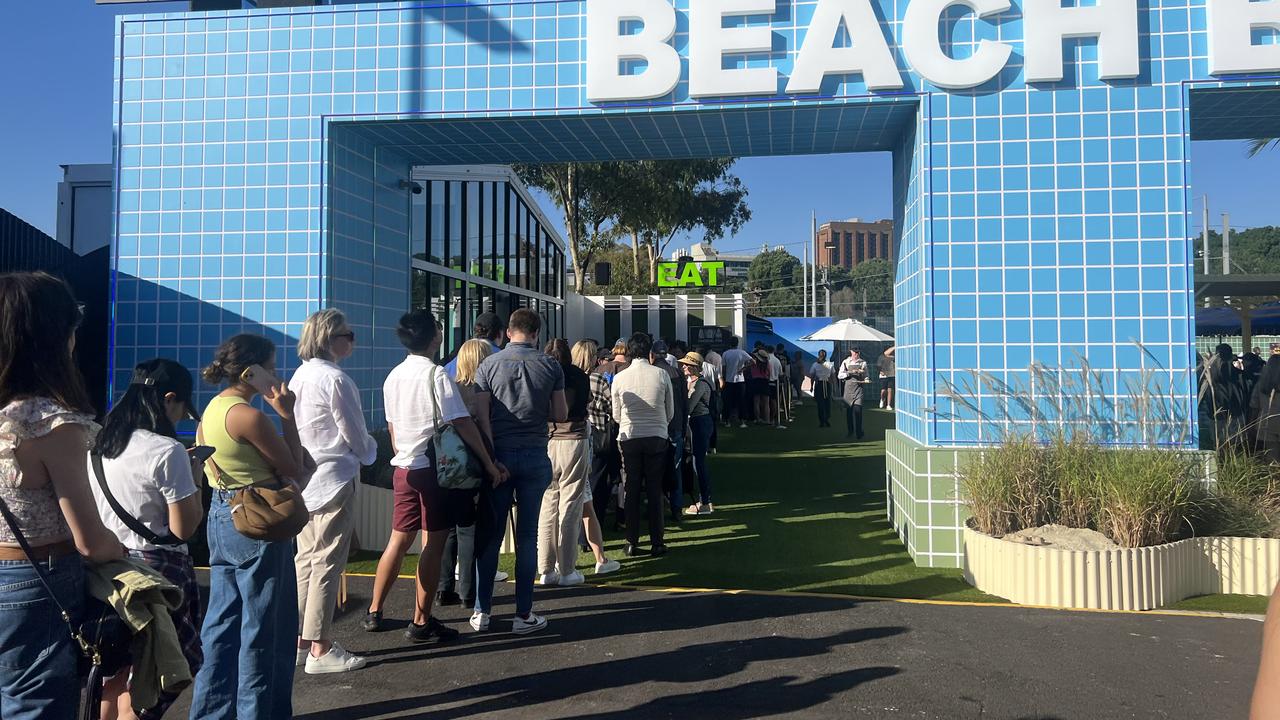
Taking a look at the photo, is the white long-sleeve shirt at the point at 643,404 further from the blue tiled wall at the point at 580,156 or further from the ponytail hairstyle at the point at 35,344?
the ponytail hairstyle at the point at 35,344

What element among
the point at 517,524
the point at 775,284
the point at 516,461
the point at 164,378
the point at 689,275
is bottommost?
the point at 517,524

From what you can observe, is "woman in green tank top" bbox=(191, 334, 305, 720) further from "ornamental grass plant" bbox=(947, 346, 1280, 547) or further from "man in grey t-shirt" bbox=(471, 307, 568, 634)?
"ornamental grass plant" bbox=(947, 346, 1280, 547)

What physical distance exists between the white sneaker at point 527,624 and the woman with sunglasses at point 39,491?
2.90m

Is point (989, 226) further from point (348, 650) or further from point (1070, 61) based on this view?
point (348, 650)

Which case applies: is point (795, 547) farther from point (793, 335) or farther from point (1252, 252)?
point (1252, 252)

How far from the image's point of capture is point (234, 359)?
348 cm

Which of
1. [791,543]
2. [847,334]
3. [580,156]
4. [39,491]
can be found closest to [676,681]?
[39,491]

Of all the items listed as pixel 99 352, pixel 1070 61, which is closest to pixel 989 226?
pixel 1070 61

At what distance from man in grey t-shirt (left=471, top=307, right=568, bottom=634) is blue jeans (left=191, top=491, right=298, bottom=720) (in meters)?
1.71

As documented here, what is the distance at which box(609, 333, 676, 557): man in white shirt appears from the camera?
7000mm

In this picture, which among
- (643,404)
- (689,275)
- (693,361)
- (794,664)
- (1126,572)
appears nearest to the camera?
(794,664)

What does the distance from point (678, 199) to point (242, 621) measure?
2726cm

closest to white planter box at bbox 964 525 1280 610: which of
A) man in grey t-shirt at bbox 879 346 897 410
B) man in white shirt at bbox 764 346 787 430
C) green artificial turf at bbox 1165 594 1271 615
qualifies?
green artificial turf at bbox 1165 594 1271 615

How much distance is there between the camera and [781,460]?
12.7 m
